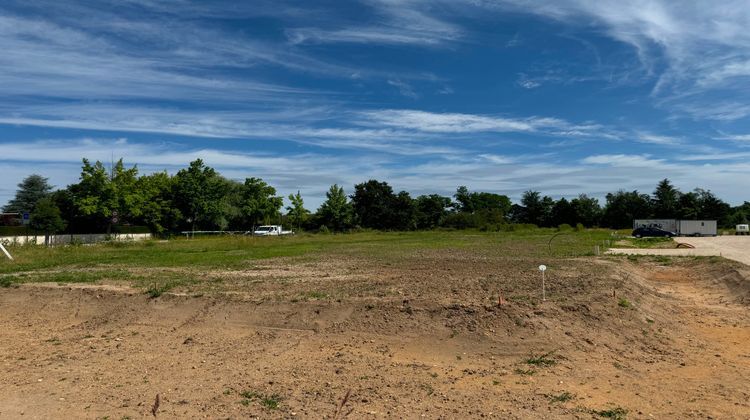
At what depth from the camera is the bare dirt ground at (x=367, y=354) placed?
19.9 feet

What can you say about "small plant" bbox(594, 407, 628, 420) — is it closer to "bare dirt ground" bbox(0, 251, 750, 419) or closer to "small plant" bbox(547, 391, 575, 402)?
"bare dirt ground" bbox(0, 251, 750, 419)

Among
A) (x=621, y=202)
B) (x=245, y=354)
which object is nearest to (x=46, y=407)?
(x=245, y=354)

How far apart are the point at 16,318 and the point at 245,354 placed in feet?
19.4

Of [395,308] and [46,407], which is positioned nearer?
[46,407]

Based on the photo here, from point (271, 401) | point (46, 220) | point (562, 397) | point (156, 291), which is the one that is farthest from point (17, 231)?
point (562, 397)

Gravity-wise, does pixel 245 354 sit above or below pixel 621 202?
below

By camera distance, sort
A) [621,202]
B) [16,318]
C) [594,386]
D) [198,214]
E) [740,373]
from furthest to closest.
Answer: [621,202] < [198,214] < [16,318] < [740,373] < [594,386]

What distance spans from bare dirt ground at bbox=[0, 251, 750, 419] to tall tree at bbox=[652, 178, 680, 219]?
96.0m

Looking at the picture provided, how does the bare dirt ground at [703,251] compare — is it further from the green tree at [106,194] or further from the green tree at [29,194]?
the green tree at [29,194]

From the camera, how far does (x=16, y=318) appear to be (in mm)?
10734

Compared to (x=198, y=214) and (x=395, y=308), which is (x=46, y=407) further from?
(x=198, y=214)

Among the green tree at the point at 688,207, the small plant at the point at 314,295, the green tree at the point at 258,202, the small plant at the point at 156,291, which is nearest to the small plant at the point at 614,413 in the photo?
the small plant at the point at 314,295

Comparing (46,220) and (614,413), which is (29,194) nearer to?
(46,220)

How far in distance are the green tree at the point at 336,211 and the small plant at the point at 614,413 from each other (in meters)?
79.8
